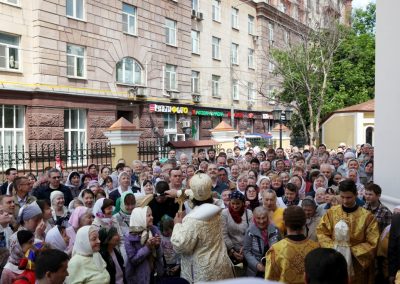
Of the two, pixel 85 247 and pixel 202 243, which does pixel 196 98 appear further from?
pixel 202 243

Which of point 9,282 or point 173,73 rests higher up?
point 173,73

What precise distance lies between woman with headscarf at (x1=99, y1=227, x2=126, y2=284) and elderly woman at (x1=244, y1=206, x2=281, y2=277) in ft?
4.64

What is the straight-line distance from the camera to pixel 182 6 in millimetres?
25250

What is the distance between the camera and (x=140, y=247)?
4.44m

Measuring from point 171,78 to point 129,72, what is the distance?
3612mm

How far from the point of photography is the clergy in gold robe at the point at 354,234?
4004mm

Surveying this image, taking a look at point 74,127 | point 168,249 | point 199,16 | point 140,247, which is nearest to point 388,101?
point 168,249

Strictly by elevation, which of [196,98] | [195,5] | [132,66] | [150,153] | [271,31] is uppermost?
[271,31]

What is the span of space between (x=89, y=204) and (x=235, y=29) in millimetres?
26549

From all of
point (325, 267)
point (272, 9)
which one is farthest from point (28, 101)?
point (272, 9)

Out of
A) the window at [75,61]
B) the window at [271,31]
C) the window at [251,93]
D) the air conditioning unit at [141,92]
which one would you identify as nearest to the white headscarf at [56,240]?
the window at [75,61]

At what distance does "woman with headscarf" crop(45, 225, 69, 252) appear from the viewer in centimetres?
459

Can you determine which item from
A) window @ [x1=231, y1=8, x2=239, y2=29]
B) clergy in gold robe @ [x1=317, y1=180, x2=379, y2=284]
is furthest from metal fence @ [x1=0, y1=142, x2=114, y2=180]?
window @ [x1=231, y1=8, x2=239, y2=29]

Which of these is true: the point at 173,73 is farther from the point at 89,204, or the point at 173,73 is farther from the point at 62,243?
the point at 62,243
